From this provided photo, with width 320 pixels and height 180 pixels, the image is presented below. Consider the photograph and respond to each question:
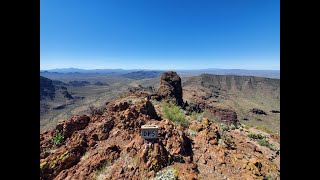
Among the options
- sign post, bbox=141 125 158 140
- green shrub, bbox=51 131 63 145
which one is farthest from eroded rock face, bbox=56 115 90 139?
sign post, bbox=141 125 158 140

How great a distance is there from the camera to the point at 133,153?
9.33 meters

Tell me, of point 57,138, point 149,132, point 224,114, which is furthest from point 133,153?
point 224,114

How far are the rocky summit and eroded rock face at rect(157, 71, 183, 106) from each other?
32.8ft

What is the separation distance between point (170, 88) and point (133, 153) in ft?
48.4

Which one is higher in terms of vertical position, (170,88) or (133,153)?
(170,88)

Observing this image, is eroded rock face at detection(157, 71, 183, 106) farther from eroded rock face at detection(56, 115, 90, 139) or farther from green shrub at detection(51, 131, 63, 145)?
green shrub at detection(51, 131, 63, 145)

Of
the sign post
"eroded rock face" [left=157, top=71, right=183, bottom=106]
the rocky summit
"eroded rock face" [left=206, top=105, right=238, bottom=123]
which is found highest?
"eroded rock face" [left=157, top=71, right=183, bottom=106]

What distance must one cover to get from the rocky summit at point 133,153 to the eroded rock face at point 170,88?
9.99 m

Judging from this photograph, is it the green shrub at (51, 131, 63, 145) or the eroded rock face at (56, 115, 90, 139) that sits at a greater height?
the eroded rock face at (56, 115, 90, 139)

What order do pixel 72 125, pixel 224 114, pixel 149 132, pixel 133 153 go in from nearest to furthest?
pixel 133 153 < pixel 149 132 < pixel 72 125 < pixel 224 114

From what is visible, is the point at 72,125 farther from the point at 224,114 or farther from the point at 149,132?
the point at 224,114

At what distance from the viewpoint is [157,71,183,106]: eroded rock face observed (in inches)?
910
